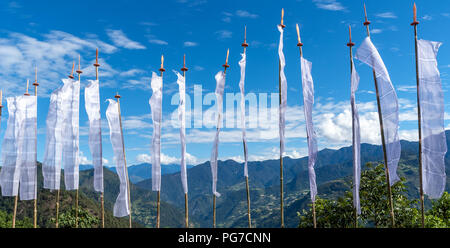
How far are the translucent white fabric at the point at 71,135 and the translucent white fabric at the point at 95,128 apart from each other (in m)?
0.72

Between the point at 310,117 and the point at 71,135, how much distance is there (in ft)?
26.0

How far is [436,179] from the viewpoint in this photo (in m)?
8.50

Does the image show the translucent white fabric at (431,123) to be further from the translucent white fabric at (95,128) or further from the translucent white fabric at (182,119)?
the translucent white fabric at (95,128)

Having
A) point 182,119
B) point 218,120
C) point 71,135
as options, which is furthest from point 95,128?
point 218,120

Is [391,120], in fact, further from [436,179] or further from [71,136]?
[71,136]

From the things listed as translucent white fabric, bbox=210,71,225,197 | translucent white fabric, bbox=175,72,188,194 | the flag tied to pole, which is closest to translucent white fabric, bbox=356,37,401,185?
translucent white fabric, bbox=210,71,225,197

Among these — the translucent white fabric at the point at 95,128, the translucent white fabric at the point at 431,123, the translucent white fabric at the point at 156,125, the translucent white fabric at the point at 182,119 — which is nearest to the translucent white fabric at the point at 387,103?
the translucent white fabric at the point at 431,123

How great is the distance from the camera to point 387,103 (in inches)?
351

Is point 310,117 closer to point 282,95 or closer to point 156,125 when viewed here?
point 282,95

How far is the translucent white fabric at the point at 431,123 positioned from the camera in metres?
8.51

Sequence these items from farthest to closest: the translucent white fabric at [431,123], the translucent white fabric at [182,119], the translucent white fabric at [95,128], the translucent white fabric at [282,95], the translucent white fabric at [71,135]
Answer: the translucent white fabric at [71,135]
the translucent white fabric at [95,128]
the translucent white fabric at [182,119]
the translucent white fabric at [282,95]
the translucent white fabric at [431,123]
